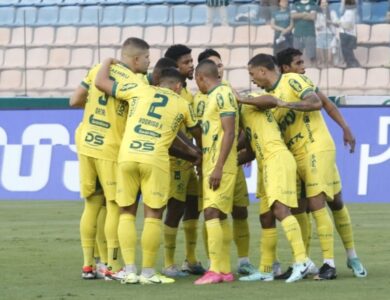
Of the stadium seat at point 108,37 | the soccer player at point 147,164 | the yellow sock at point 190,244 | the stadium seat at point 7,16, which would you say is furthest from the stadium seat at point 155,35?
the soccer player at point 147,164

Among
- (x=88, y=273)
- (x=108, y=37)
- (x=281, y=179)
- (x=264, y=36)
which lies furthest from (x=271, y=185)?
(x=108, y=37)

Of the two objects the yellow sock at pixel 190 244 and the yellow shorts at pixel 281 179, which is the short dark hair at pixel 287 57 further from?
the yellow sock at pixel 190 244

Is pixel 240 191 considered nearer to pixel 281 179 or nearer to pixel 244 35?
pixel 281 179

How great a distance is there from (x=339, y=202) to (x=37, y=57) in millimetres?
14923

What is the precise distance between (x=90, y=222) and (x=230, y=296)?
2.12 meters

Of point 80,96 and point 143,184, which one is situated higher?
point 80,96

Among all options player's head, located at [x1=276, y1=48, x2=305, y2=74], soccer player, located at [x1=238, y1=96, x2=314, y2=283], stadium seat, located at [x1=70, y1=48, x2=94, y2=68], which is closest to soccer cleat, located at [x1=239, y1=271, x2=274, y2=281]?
soccer player, located at [x1=238, y1=96, x2=314, y2=283]

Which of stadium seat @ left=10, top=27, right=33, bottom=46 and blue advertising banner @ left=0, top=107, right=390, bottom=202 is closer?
blue advertising banner @ left=0, top=107, right=390, bottom=202

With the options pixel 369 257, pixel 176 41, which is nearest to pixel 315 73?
pixel 176 41

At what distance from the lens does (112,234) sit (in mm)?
11297

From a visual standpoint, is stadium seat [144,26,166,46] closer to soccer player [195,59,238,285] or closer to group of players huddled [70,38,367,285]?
group of players huddled [70,38,367,285]

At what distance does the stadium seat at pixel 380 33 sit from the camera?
930 inches

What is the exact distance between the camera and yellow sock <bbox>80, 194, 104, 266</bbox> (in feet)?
37.9

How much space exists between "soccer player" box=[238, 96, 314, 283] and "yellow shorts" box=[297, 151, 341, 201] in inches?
9.7
